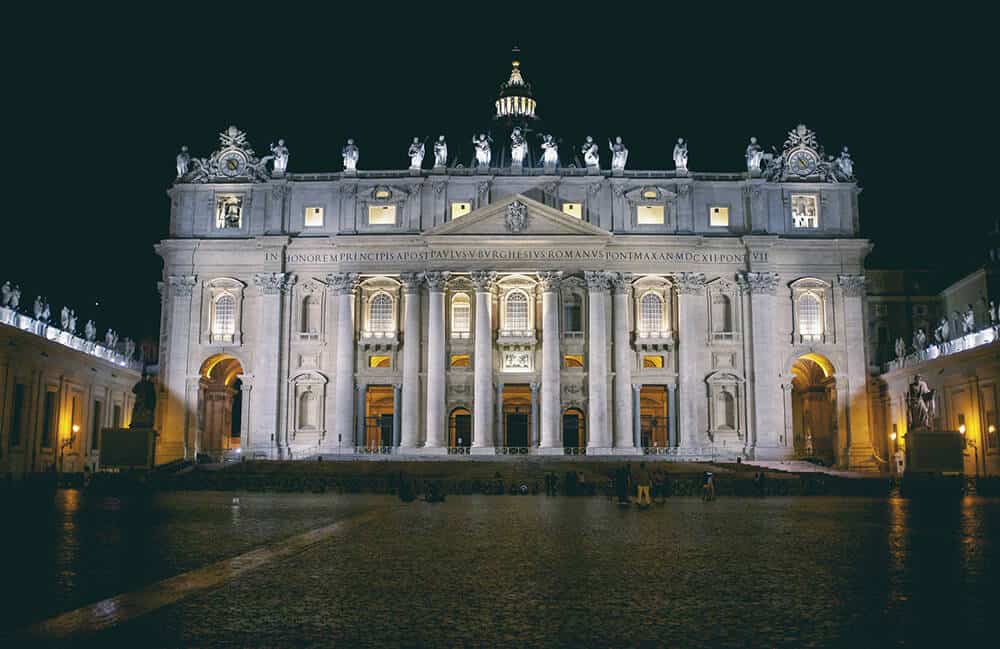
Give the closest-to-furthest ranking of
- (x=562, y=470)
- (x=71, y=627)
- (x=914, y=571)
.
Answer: (x=71, y=627), (x=914, y=571), (x=562, y=470)

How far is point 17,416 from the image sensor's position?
47156mm

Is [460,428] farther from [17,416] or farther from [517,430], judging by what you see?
[17,416]

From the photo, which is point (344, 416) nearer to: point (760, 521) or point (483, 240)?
point (483, 240)

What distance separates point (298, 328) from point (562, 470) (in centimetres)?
2218

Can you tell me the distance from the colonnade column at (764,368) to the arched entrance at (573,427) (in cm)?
1108

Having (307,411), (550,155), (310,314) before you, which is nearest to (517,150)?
(550,155)

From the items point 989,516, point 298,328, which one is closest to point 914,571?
point 989,516

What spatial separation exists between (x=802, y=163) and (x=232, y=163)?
38.5 m

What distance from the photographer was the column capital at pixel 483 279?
60.2m

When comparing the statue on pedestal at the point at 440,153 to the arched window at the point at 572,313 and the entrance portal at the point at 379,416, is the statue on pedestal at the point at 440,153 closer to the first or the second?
the arched window at the point at 572,313

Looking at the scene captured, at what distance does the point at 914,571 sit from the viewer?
11359 mm

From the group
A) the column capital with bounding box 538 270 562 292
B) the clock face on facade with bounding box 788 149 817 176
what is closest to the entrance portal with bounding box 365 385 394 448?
the column capital with bounding box 538 270 562 292

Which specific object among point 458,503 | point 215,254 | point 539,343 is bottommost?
point 458,503

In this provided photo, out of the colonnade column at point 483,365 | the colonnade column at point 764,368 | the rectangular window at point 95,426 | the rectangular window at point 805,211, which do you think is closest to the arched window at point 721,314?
the colonnade column at point 764,368
